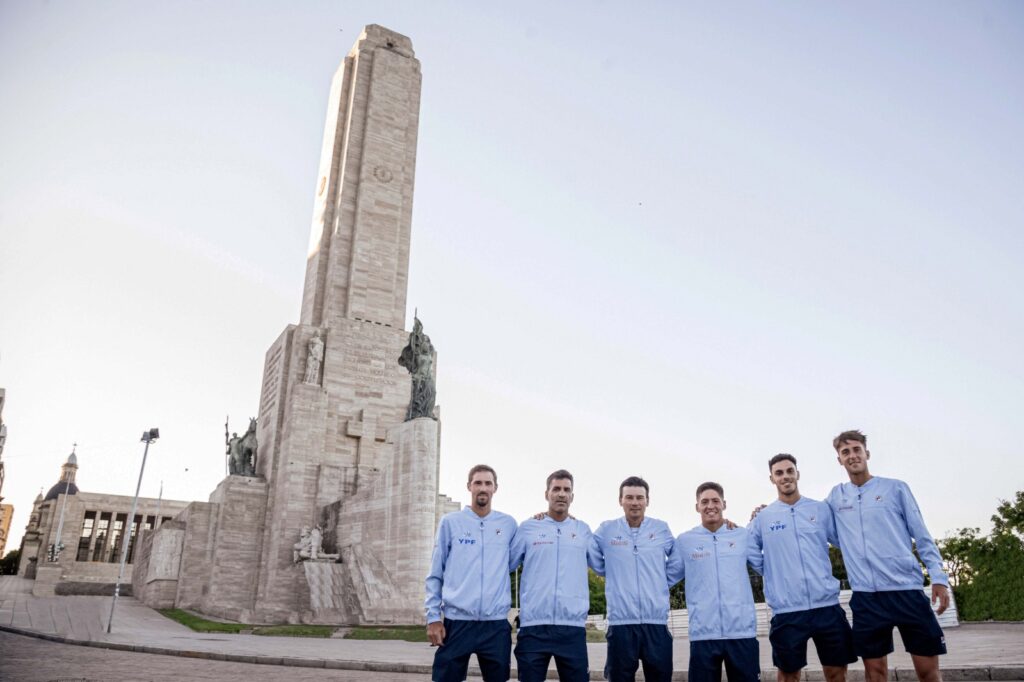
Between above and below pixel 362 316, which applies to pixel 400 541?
below

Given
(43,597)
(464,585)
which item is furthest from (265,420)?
(464,585)

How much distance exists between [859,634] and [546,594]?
6.72 feet

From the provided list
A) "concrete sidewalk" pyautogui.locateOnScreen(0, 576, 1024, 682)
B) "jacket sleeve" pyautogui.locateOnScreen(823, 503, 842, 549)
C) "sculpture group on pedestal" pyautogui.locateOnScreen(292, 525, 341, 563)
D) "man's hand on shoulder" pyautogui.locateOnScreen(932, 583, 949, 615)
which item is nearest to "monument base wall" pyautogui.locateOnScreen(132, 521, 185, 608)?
"concrete sidewalk" pyautogui.locateOnScreen(0, 576, 1024, 682)

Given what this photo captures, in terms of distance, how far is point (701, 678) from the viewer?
5168 mm

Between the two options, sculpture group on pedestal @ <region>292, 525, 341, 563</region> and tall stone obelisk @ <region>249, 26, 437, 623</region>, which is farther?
sculpture group on pedestal @ <region>292, 525, 341, 563</region>

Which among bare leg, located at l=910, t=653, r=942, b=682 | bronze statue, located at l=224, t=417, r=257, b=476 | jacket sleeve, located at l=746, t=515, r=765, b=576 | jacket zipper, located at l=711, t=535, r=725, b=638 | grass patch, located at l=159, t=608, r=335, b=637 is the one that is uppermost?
bronze statue, located at l=224, t=417, r=257, b=476

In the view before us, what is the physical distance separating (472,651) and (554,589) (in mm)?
667

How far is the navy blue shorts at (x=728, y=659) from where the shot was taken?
509cm

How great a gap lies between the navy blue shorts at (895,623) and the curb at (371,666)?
3008 mm

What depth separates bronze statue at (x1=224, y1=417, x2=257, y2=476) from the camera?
Result: 28219 millimetres

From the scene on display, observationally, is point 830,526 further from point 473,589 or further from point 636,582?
point 473,589

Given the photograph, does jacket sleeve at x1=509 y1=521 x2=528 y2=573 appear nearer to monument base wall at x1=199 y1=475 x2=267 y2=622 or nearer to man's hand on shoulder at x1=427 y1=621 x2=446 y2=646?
man's hand on shoulder at x1=427 y1=621 x2=446 y2=646

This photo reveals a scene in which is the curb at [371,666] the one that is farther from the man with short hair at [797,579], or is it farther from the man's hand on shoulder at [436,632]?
the man's hand on shoulder at [436,632]

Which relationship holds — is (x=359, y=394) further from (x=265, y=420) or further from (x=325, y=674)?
(x=325, y=674)
